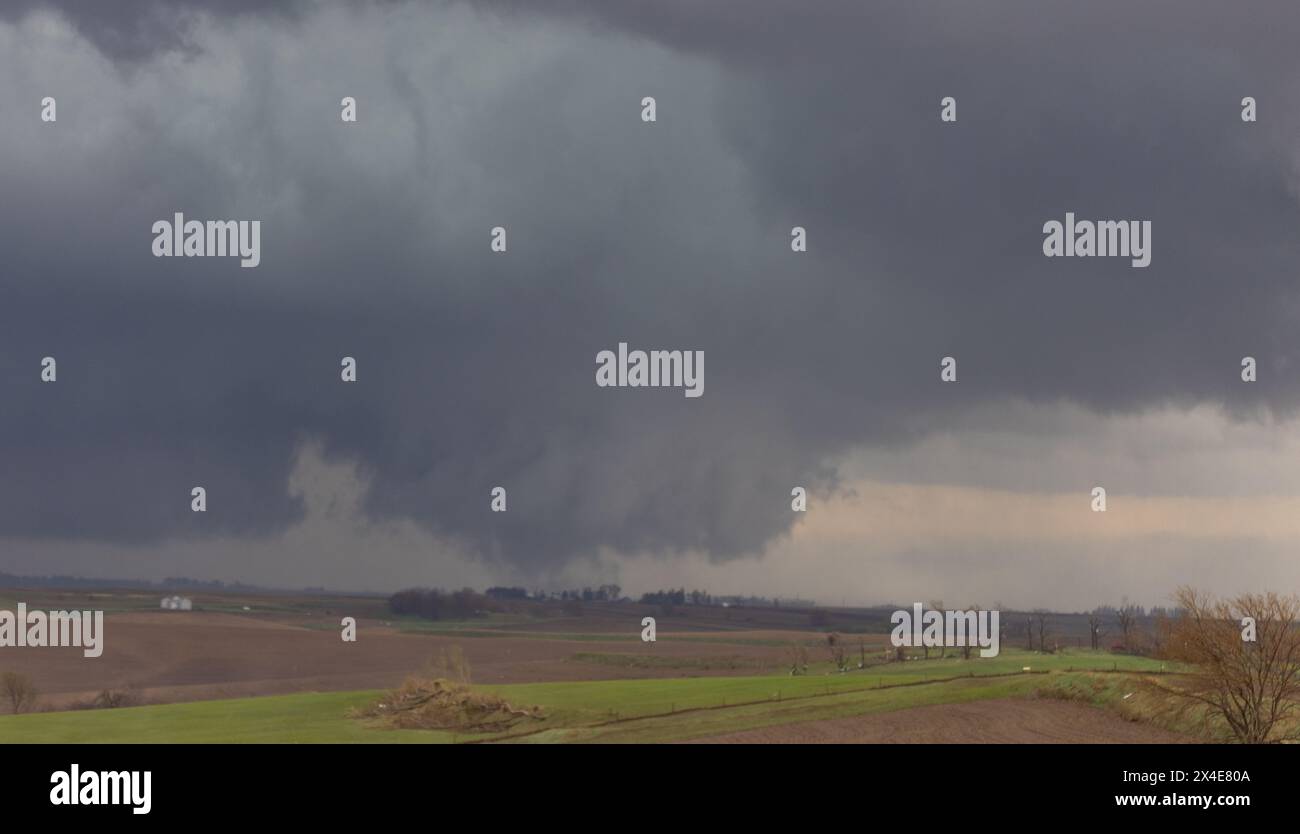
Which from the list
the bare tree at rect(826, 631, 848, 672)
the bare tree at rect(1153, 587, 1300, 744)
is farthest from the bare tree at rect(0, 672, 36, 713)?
the bare tree at rect(1153, 587, 1300, 744)

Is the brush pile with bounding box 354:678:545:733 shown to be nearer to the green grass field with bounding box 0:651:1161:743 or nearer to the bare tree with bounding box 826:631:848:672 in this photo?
the green grass field with bounding box 0:651:1161:743

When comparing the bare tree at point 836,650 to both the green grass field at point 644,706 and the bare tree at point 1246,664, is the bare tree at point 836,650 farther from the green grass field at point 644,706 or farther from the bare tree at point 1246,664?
the bare tree at point 1246,664

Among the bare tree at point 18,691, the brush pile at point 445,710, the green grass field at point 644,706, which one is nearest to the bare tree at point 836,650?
the green grass field at point 644,706

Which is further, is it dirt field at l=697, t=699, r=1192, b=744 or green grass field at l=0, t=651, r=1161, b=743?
green grass field at l=0, t=651, r=1161, b=743

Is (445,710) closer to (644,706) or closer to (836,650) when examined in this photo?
(644,706)
